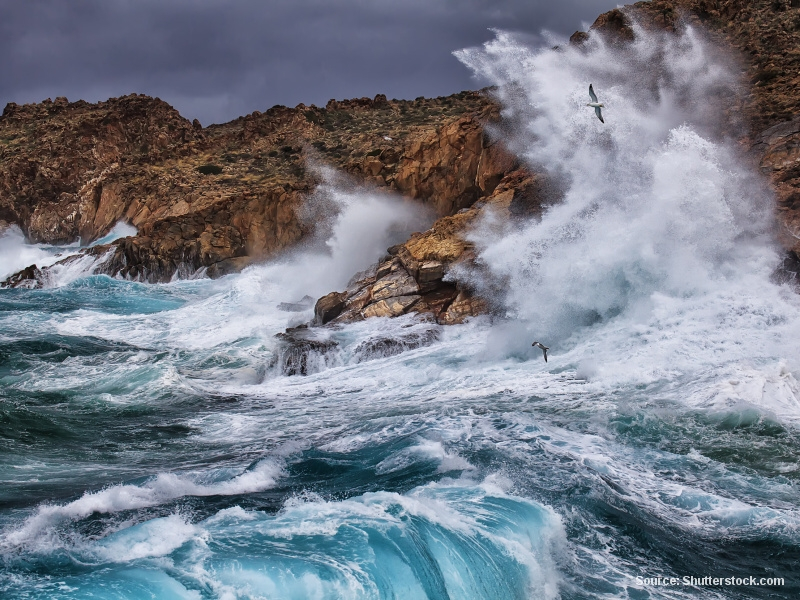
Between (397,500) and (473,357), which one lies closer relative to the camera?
(397,500)

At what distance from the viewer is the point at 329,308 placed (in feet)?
58.6

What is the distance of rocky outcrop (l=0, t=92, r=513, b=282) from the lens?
79.3 ft

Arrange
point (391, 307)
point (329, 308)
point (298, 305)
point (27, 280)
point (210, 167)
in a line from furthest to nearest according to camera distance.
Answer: point (210, 167), point (27, 280), point (298, 305), point (329, 308), point (391, 307)

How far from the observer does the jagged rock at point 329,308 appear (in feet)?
58.5

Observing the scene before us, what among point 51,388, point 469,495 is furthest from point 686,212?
point 51,388

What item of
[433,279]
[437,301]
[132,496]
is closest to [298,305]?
[433,279]

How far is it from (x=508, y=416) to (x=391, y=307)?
8049 mm

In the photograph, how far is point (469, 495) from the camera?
6.57 meters

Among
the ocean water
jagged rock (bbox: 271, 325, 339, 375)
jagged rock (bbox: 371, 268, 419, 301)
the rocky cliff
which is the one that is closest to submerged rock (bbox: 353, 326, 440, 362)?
the ocean water

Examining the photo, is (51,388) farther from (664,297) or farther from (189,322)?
(664,297)

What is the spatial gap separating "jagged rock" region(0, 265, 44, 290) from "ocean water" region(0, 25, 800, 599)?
1035 cm

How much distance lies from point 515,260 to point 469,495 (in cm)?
1022

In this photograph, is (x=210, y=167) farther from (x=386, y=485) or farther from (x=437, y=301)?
(x=386, y=485)

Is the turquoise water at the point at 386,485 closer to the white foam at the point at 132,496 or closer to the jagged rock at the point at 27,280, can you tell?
the white foam at the point at 132,496
